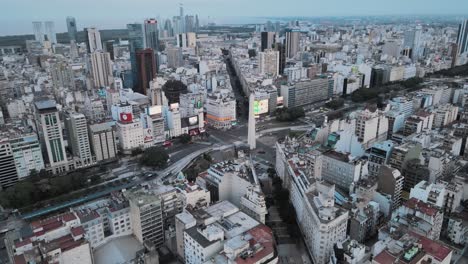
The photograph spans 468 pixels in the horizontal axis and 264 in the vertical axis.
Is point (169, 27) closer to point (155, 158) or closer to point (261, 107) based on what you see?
point (261, 107)

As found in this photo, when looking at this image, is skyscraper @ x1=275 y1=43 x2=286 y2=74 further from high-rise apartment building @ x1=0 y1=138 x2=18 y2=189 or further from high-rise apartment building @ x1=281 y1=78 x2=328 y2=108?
high-rise apartment building @ x1=0 y1=138 x2=18 y2=189

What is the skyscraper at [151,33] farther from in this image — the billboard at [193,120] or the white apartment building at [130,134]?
the white apartment building at [130,134]

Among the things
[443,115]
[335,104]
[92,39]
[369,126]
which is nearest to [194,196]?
[369,126]

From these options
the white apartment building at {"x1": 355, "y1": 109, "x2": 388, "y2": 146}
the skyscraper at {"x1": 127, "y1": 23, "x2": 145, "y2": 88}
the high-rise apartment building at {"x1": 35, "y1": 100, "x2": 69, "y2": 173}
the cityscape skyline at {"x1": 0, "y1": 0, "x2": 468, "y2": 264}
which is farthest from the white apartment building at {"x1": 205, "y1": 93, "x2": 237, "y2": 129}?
the skyscraper at {"x1": 127, "y1": 23, "x2": 145, "y2": 88}

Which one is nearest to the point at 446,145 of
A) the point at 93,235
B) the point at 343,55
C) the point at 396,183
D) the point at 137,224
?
the point at 396,183

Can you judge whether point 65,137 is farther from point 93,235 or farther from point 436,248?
point 436,248
